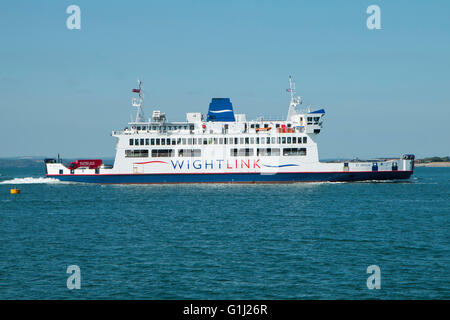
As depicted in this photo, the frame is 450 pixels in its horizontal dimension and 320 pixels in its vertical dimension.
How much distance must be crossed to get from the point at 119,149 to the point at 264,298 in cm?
4418

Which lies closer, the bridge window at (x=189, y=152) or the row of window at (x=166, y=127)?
the bridge window at (x=189, y=152)

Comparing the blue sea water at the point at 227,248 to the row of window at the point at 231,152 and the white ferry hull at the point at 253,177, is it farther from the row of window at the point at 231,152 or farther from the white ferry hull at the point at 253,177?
the row of window at the point at 231,152

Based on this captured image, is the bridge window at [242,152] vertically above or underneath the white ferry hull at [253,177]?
above

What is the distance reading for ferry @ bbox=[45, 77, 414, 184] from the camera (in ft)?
185

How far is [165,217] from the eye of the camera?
34219mm

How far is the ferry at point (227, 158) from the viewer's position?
2217 inches

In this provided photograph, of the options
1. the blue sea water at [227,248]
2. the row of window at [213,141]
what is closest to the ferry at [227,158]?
the row of window at [213,141]

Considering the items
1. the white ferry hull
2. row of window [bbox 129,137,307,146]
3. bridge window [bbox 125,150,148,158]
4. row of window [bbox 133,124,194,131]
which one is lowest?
the white ferry hull

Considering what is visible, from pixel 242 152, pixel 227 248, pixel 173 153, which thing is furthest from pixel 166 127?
pixel 227 248

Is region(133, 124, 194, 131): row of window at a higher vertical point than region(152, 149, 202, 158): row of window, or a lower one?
higher

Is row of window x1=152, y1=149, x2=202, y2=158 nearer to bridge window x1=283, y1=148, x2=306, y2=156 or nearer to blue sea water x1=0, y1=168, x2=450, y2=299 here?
bridge window x1=283, y1=148, x2=306, y2=156

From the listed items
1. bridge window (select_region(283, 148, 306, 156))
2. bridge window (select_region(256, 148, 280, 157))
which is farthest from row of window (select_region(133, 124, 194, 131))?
bridge window (select_region(283, 148, 306, 156))

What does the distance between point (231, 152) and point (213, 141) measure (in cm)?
248

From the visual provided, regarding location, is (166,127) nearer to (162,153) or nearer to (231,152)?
(162,153)
